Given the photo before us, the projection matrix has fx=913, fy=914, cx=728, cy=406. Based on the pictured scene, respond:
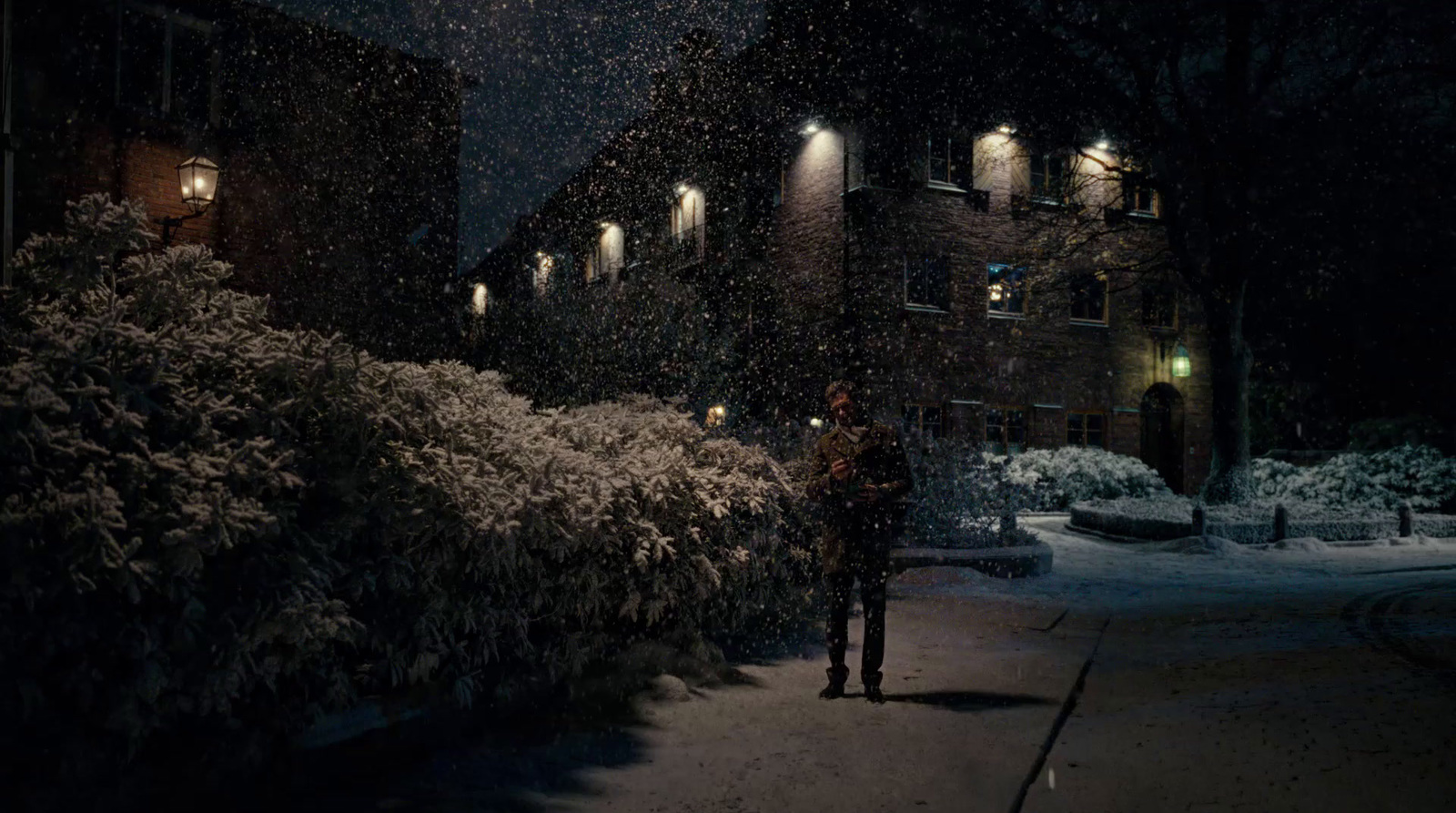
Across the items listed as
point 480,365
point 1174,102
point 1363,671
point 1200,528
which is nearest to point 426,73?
point 480,365

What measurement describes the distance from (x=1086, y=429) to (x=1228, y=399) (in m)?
5.66

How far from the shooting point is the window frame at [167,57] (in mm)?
14031

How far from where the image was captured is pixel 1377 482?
62.9 feet

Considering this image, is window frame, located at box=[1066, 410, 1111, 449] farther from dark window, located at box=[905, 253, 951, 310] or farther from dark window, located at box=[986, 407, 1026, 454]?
dark window, located at box=[905, 253, 951, 310]

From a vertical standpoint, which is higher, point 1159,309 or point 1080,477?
point 1159,309

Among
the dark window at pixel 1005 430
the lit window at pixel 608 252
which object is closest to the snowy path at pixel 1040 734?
the dark window at pixel 1005 430

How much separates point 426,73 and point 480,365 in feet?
20.7

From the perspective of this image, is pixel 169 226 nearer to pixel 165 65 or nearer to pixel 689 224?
pixel 165 65

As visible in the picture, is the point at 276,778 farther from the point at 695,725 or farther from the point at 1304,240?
the point at 1304,240

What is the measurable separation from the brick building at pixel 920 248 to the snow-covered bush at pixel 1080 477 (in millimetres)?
1170

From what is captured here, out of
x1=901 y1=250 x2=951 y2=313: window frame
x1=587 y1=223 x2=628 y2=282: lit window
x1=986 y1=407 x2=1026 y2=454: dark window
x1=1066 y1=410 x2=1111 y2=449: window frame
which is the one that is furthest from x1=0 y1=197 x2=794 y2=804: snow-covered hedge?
x1=587 y1=223 x2=628 y2=282: lit window

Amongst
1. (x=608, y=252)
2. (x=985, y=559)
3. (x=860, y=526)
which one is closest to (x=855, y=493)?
(x=860, y=526)

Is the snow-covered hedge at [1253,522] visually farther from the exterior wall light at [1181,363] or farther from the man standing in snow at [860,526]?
the man standing in snow at [860,526]

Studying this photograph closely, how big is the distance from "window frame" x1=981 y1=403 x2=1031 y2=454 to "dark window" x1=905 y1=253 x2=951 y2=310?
2.95 meters
